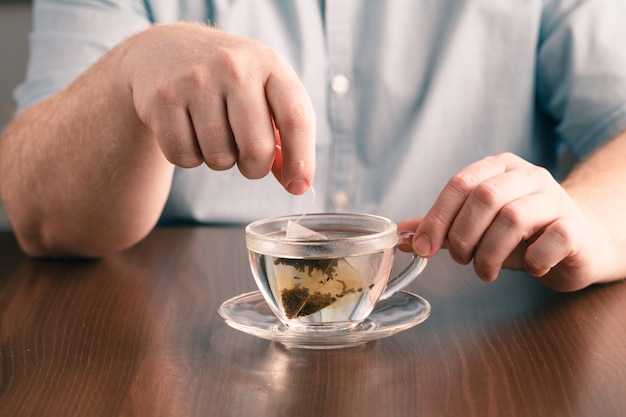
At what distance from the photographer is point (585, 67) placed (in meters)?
1.13

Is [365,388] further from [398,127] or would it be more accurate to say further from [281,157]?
[398,127]

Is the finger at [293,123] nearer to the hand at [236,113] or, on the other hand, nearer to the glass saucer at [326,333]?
the hand at [236,113]

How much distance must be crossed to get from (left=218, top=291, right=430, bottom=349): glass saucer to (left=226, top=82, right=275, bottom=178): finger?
128mm

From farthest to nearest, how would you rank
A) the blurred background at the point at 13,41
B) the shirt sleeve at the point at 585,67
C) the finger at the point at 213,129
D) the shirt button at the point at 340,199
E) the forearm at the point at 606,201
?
the blurred background at the point at 13,41 < the shirt button at the point at 340,199 < the shirt sleeve at the point at 585,67 < the forearm at the point at 606,201 < the finger at the point at 213,129

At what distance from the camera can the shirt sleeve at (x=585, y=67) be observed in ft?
3.63

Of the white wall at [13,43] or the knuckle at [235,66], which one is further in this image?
the white wall at [13,43]

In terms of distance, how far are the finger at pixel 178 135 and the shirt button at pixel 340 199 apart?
23.5 inches

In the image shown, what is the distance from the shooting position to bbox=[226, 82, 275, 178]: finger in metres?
0.60

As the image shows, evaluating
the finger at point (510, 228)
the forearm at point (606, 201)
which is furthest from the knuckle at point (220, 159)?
the forearm at point (606, 201)

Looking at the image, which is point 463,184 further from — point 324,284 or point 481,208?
point 324,284

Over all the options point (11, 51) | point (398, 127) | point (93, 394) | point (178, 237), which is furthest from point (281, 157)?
point (11, 51)

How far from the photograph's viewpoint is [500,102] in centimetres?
121

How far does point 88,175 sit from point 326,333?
43 cm

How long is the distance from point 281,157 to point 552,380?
0.28 m
